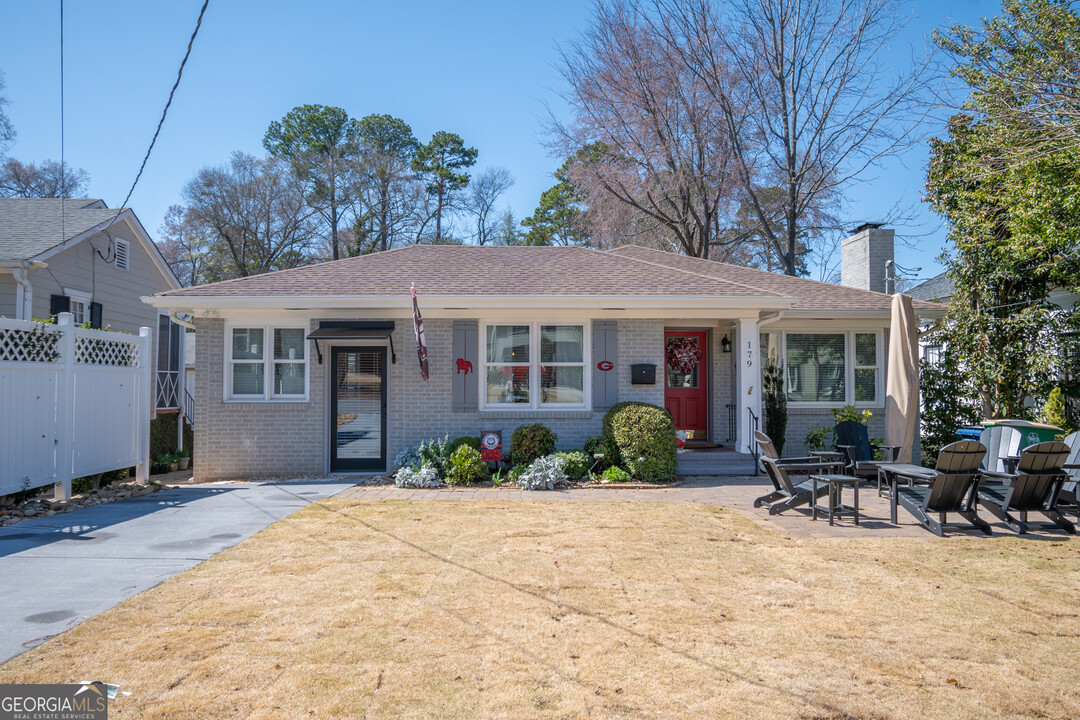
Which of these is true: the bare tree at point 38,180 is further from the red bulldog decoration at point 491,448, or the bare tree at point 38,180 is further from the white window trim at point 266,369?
the red bulldog decoration at point 491,448

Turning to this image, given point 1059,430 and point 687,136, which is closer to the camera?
point 1059,430

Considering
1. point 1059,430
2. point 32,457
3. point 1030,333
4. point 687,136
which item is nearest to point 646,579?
point 32,457

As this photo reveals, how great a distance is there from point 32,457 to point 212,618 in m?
5.33

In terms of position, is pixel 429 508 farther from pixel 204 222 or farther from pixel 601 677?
pixel 204 222

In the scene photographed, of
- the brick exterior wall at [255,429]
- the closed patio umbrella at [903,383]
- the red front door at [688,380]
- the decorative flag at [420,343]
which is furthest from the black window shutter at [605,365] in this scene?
the brick exterior wall at [255,429]

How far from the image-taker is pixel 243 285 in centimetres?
1142

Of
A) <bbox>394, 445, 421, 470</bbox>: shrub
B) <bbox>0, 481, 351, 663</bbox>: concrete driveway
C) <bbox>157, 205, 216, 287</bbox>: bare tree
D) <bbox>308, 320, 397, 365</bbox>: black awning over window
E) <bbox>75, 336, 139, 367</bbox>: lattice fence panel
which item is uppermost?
<bbox>157, 205, 216, 287</bbox>: bare tree

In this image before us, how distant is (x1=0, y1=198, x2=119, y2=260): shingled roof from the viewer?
41.5ft

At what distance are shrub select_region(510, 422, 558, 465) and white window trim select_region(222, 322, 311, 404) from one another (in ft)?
12.5

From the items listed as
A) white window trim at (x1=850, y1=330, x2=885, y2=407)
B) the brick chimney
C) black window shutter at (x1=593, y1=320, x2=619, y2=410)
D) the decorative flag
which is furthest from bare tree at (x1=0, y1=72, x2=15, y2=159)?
the brick chimney

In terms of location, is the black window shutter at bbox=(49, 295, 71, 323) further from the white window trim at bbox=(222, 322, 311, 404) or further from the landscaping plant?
the landscaping plant

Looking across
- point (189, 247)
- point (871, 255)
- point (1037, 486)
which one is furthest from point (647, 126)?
point (189, 247)

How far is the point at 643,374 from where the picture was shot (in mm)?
11188

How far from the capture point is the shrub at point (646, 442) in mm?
10219
